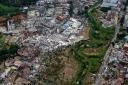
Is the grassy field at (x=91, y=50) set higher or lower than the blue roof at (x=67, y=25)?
lower

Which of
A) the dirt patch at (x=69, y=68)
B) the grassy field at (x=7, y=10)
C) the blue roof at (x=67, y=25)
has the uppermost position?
the grassy field at (x=7, y=10)

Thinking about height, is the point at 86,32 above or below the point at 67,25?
below

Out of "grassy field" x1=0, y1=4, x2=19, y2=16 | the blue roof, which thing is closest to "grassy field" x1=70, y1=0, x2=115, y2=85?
the blue roof

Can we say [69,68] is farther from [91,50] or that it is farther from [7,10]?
[7,10]

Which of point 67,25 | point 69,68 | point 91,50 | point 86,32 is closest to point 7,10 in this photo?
point 67,25

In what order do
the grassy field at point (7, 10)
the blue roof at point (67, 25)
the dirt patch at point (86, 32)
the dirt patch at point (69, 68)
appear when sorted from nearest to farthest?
1. the dirt patch at point (69, 68)
2. the dirt patch at point (86, 32)
3. the blue roof at point (67, 25)
4. the grassy field at point (7, 10)

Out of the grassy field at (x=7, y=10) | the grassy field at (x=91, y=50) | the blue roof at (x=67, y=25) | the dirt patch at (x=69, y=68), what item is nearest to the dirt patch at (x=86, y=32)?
the grassy field at (x=91, y=50)

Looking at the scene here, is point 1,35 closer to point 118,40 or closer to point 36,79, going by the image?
point 36,79

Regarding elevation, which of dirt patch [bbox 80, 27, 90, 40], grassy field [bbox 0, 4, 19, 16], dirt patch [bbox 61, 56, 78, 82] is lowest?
dirt patch [bbox 61, 56, 78, 82]

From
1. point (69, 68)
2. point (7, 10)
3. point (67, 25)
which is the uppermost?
point (7, 10)

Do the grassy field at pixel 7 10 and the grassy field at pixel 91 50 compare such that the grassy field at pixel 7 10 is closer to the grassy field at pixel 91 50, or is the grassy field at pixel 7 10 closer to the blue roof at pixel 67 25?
the blue roof at pixel 67 25

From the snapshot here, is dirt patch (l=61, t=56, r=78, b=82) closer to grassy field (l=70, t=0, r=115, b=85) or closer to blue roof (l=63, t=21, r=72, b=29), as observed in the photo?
grassy field (l=70, t=0, r=115, b=85)
